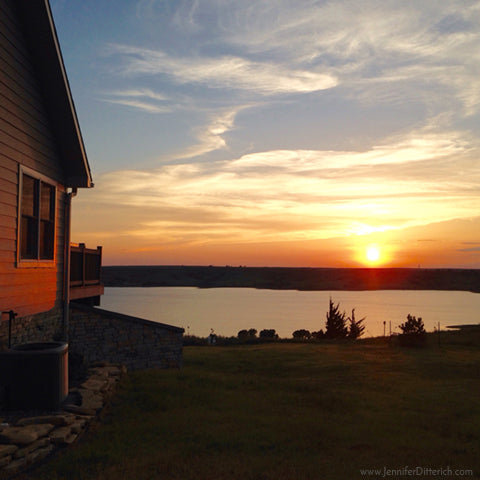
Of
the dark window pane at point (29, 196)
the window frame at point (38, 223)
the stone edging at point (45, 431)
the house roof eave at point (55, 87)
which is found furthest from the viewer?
the dark window pane at point (29, 196)

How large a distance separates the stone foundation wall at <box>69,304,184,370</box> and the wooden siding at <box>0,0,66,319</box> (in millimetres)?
3018

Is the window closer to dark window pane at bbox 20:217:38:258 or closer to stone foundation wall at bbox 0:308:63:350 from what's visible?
dark window pane at bbox 20:217:38:258

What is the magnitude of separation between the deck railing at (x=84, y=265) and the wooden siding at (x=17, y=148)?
9.62 feet

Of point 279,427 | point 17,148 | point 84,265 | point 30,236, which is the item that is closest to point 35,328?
point 30,236

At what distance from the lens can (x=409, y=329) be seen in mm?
30531

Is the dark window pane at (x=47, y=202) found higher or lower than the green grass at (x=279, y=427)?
higher

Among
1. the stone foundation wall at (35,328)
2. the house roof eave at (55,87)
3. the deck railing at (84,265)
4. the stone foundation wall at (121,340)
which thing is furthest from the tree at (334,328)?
the house roof eave at (55,87)

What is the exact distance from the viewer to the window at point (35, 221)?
11797mm

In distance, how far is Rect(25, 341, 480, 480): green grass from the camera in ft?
25.0

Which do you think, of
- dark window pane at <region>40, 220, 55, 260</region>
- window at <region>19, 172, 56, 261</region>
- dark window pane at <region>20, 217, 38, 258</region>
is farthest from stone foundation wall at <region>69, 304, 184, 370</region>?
dark window pane at <region>20, 217, 38, 258</region>

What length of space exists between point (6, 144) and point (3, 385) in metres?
4.55

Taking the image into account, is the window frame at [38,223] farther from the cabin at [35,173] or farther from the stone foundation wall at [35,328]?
the stone foundation wall at [35,328]


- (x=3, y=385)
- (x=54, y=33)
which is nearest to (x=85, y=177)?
(x=54, y=33)

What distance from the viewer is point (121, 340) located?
17.2m
